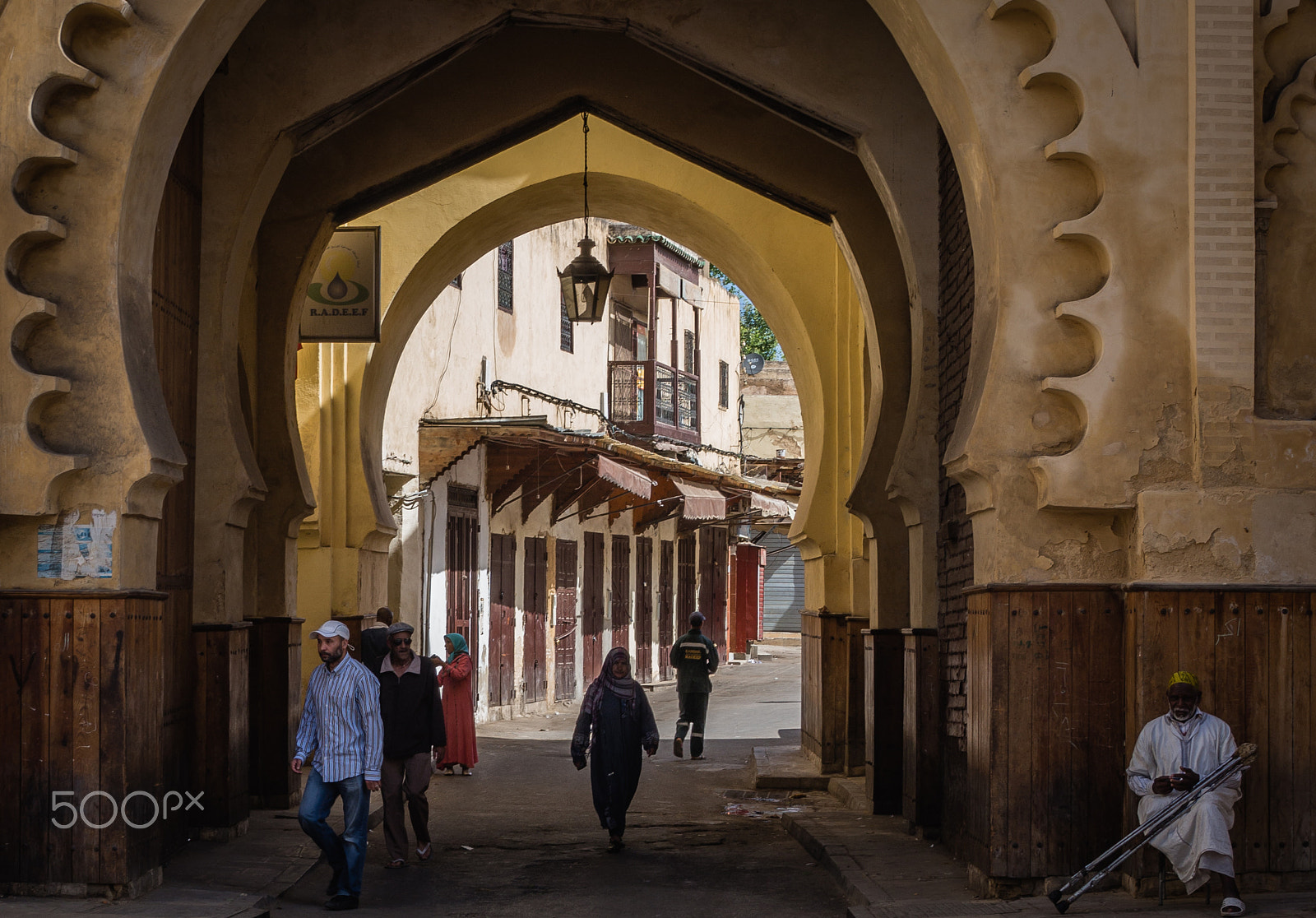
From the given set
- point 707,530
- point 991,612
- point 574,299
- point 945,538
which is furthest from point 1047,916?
point 707,530

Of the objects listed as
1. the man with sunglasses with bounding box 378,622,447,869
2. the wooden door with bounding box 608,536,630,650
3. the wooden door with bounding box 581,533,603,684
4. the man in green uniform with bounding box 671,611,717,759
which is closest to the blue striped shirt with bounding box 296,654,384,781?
the man with sunglasses with bounding box 378,622,447,869

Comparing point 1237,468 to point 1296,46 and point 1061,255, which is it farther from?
point 1296,46

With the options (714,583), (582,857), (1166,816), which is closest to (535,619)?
(714,583)

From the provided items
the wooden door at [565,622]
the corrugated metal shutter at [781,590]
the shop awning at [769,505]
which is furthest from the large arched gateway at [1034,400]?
the corrugated metal shutter at [781,590]

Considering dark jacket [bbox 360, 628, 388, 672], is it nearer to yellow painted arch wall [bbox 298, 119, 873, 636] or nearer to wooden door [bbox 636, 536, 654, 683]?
yellow painted arch wall [bbox 298, 119, 873, 636]

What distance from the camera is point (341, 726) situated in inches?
271

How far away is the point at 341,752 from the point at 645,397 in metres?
19.9

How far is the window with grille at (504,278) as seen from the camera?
20422mm

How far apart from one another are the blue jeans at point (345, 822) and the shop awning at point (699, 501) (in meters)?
14.7

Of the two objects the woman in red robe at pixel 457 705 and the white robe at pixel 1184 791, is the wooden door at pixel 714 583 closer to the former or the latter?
the woman in red robe at pixel 457 705

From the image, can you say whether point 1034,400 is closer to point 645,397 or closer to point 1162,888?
point 1162,888

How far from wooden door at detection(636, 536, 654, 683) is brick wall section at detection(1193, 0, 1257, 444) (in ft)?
65.6

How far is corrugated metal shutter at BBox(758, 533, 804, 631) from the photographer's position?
134ft

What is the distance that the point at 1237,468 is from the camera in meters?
6.06
